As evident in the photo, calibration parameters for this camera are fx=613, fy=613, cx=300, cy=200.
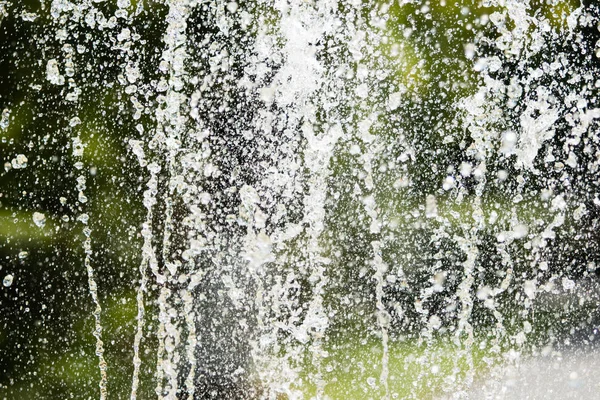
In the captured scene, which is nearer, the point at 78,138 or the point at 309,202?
the point at 309,202

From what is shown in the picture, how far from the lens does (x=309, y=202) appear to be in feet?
8.88

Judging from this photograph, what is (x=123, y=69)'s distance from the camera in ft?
10.00

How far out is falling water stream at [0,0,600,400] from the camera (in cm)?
266

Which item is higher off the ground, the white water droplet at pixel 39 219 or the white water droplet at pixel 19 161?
the white water droplet at pixel 19 161

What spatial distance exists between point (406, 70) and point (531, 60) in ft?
1.97

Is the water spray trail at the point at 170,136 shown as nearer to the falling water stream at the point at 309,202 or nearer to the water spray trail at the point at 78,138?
the falling water stream at the point at 309,202

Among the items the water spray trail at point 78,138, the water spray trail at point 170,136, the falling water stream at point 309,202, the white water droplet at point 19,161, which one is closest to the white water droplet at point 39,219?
the falling water stream at point 309,202

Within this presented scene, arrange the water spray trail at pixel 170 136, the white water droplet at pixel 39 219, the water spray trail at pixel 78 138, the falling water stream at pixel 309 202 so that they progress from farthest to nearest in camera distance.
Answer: the white water droplet at pixel 39 219 → the water spray trail at pixel 78 138 → the water spray trail at pixel 170 136 → the falling water stream at pixel 309 202

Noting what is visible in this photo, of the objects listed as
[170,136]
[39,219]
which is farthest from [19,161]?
[170,136]

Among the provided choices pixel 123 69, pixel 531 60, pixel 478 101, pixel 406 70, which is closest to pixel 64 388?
pixel 123 69

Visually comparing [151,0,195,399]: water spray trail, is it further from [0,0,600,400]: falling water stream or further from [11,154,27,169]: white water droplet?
[11,154,27,169]: white water droplet

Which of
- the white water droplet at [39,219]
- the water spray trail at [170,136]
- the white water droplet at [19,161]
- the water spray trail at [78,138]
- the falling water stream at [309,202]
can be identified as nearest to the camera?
the falling water stream at [309,202]

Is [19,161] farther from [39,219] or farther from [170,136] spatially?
[170,136]

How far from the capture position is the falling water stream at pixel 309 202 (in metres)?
2.66
